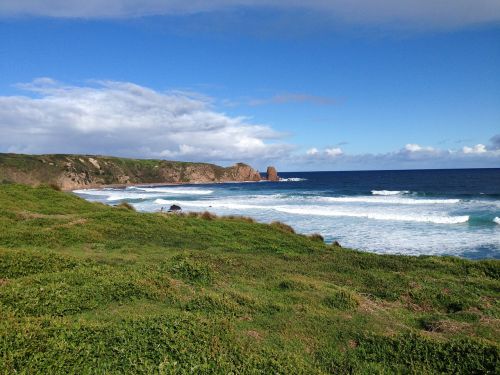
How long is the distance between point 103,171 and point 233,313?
4914 inches

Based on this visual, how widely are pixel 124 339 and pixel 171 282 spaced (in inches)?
152

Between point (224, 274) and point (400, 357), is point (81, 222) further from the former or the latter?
point (400, 357)

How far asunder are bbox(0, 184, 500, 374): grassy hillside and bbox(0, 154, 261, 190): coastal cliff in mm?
84806

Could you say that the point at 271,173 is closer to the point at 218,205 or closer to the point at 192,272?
the point at 218,205

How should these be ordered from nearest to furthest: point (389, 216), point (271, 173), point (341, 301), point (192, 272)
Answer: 1. point (341, 301)
2. point (192, 272)
3. point (389, 216)
4. point (271, 173)

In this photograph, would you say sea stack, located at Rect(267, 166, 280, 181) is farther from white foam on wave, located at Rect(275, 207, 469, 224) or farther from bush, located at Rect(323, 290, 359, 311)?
bush, located at Rect(323, 290, 359, 311)

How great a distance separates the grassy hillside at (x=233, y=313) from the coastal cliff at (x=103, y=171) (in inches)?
3339

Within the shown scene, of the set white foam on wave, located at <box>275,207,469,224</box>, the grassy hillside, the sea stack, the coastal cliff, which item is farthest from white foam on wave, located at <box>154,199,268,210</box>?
the sea stack

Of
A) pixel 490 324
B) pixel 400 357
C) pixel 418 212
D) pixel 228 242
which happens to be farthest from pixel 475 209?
pixel 400 357

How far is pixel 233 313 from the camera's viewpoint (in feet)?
29.6

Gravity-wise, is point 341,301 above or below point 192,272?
below

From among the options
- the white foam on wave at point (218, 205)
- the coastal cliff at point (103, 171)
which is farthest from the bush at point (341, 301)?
the coastal cliff at point (103, 171)

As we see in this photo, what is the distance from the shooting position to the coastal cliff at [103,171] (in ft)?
321

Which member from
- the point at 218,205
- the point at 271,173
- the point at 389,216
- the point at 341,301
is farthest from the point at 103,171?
the point at 341,301
